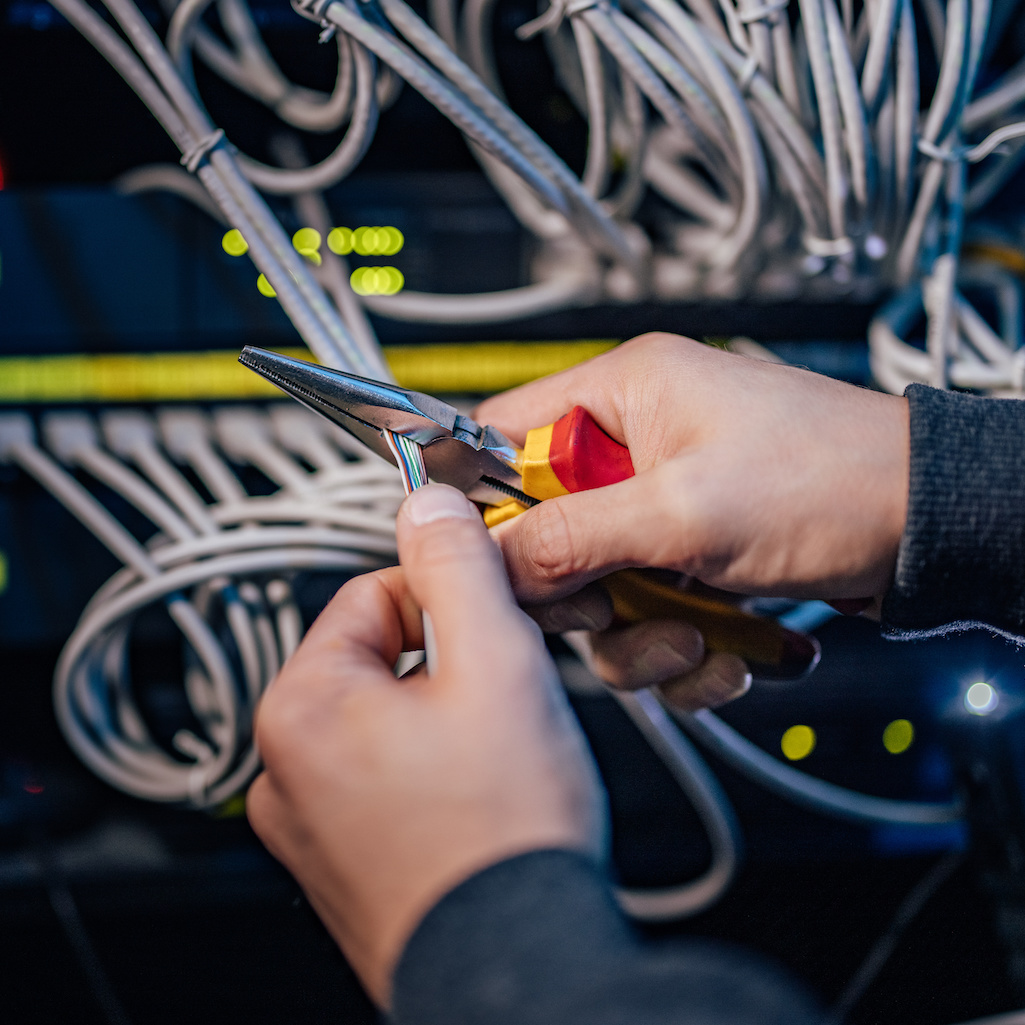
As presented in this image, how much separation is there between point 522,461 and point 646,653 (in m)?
0.15

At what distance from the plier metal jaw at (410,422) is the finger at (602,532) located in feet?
0.17

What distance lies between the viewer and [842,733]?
529 mm

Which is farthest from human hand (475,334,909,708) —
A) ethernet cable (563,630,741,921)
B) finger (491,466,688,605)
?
ethernet cable (563,630,741,921)

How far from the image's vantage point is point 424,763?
247mm

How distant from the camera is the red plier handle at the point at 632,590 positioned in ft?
1.19

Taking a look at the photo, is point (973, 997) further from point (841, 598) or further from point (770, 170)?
point (770, 170)

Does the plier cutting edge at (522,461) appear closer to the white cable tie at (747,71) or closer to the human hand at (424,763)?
the human hand at (424,763)

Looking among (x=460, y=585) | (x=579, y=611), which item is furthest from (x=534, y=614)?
(x=460, y=585)

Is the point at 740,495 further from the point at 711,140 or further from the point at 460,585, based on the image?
the point at 711,140

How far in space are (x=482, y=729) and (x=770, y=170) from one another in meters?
0.44

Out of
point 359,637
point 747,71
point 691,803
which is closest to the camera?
point 359,637

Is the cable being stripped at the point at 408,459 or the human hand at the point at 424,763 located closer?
the human hand at the point at 424,763

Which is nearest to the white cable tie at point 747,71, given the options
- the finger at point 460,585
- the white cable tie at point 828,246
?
the white cable tie at point 828,246

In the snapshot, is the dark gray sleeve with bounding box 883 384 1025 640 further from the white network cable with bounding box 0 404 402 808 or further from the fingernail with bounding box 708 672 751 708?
the white network cable with bounding box 0 404 402 808
